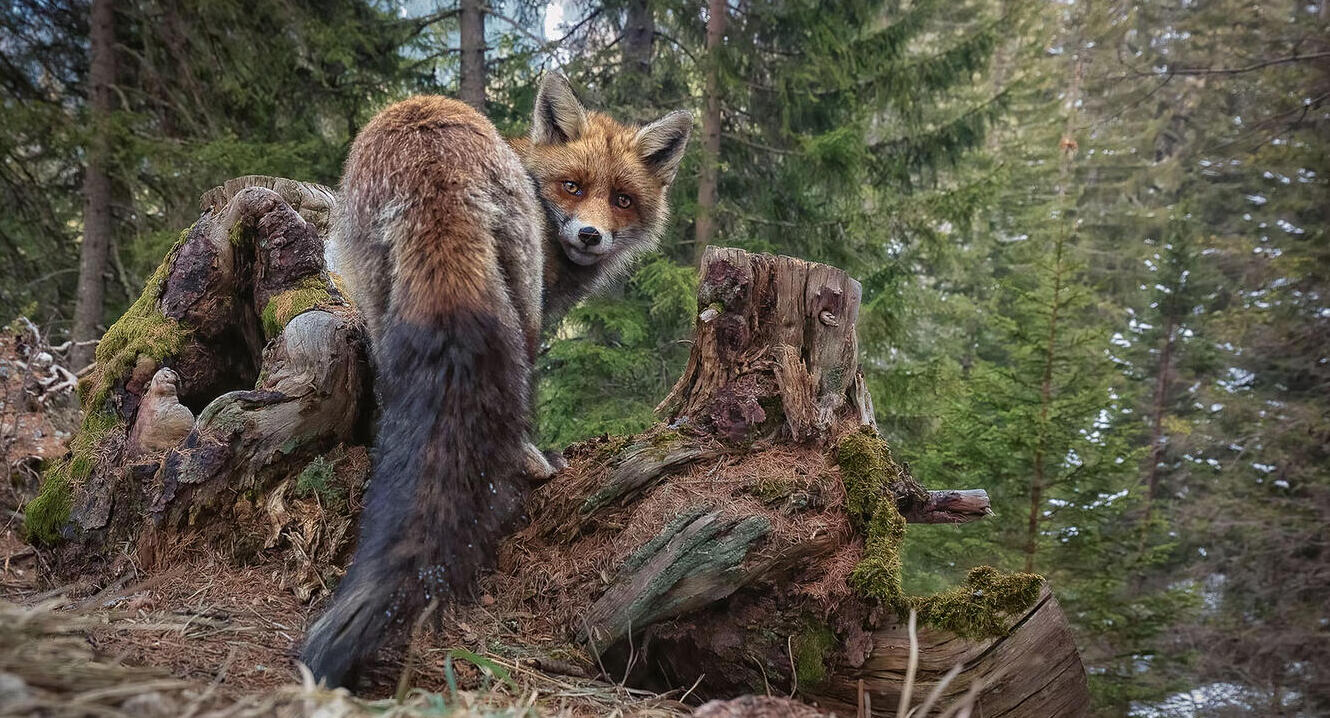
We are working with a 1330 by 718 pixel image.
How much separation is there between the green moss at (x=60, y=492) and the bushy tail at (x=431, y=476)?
1780mm

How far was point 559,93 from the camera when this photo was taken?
155 inches

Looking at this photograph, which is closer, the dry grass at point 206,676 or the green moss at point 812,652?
the dry grass at point 206,676

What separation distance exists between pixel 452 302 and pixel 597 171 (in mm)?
1682

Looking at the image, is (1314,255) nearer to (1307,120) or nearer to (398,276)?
(1307,120)

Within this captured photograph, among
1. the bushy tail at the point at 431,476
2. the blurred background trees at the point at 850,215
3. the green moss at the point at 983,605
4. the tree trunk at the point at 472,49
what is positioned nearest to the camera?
the bushy tail at the point at 431,476

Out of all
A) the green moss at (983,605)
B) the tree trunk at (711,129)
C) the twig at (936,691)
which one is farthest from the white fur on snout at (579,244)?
the tree trunk at (711,129)

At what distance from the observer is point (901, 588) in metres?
2.52

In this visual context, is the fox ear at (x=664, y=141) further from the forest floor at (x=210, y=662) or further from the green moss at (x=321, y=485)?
the forest floor at (x=210, y=662)

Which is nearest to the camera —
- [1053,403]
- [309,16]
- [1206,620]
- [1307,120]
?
[1053,403]

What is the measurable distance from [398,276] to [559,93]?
1.80 meters

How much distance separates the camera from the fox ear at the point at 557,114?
396 cm

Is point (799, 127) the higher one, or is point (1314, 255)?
point (799, 127)

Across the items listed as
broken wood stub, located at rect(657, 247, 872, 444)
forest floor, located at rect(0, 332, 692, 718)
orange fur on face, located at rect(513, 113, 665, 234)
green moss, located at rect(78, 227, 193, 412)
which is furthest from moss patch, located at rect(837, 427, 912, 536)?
green moss, located at rect(78, 227, 193, 412)

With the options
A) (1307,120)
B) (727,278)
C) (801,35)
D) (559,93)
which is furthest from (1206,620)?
(559,93)
